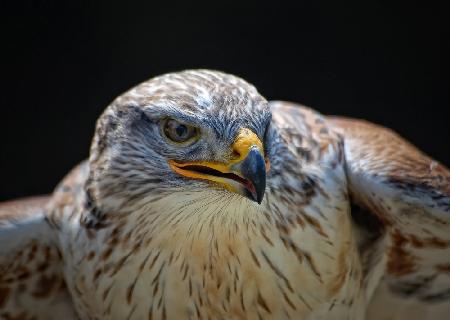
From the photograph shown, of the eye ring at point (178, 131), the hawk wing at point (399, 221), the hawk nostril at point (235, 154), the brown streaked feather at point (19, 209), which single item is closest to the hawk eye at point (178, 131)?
the eye ring at point (178, 131)

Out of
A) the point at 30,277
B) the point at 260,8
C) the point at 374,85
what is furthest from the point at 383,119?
the point at 30,277

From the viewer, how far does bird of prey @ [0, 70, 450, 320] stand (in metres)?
2.97

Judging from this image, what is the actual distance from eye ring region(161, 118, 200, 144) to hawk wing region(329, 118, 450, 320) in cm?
84

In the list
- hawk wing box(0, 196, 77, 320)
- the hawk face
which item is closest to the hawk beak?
the hawk face

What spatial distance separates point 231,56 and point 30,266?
2.39 m

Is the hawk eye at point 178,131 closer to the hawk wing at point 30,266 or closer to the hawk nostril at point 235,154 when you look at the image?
the hawk nostril at point 235,154

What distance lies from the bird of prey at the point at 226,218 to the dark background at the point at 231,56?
6.10 feet

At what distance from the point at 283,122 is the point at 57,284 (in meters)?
1.24

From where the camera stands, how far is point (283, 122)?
11.3 ft

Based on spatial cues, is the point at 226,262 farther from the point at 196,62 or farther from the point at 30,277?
the point at 196,62

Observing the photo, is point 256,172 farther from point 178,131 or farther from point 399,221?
point 399,221

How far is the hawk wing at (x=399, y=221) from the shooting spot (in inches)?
132

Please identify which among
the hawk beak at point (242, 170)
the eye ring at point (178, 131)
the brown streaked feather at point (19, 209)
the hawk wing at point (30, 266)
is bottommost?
the hawk wing at point (30, 266)

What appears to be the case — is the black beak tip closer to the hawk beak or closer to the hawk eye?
the hawk beak
